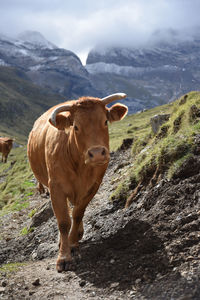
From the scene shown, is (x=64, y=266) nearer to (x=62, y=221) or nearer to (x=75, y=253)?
(x=75, y=253)

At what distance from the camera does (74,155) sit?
7.51m

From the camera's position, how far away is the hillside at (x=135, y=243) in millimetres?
Answer: 5582

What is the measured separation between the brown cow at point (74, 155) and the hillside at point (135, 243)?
28.5 inches

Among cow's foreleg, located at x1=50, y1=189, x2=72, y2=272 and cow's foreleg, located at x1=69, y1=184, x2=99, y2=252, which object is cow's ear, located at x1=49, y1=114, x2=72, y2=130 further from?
cow's foreleg, located at x1=69, y1=184, x2=99, y2=252

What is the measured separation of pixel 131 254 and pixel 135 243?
465mm

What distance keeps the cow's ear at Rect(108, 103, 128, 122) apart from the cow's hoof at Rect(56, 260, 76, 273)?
10.6 feet

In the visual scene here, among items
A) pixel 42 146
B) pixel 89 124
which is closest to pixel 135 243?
pixel 89 124

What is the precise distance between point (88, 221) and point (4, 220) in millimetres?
6343

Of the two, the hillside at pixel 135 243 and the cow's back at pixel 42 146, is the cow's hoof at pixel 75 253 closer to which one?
the hillside at pixel 135 243

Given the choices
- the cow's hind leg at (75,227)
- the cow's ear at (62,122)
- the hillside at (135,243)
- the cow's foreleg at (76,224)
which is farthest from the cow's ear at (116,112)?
the cow's hind leg at (75,227)

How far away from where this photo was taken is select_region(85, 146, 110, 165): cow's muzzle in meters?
6.22

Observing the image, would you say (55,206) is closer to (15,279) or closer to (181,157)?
(15,279)

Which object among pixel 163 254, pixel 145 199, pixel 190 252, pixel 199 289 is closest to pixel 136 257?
pixel 163 254

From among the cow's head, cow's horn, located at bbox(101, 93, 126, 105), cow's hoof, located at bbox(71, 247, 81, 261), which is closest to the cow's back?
the cow's head
